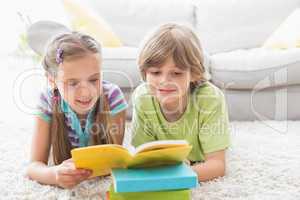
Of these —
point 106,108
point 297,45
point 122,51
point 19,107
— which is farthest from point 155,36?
point 19,107

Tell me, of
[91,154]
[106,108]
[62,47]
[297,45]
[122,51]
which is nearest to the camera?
[91,154]

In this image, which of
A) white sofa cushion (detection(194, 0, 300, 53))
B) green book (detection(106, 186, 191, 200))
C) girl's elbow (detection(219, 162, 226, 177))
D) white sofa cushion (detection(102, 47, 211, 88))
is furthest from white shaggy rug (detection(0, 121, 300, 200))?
white sofa cushion (detection(194, 0, 300, 53))

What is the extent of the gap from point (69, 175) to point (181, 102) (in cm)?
48

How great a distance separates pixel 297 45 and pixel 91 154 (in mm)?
1695

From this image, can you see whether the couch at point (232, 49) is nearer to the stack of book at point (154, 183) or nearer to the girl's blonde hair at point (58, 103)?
the girl's blonde hair at point (58, 103)

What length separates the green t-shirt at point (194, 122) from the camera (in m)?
1.43

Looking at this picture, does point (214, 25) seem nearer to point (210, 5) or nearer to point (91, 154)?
point (210, 5)

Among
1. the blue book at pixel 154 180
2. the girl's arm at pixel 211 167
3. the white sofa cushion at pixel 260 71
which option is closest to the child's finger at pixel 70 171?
the blue book at pixel 154 180

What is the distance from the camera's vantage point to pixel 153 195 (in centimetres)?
112

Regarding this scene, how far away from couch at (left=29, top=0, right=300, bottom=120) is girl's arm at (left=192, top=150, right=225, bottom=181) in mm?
819

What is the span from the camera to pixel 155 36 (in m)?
1.41

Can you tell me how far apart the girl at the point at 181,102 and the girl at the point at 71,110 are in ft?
0.34

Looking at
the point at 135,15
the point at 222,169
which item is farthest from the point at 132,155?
the point at 135,15

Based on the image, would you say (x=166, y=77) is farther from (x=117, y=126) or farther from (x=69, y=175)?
(x=69, y=175)
